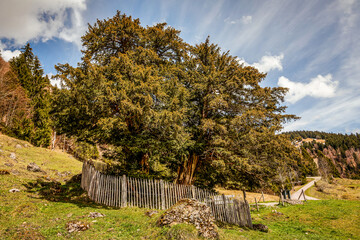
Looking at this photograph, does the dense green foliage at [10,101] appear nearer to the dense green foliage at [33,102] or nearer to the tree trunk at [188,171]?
the dense green foliage at [33,102]

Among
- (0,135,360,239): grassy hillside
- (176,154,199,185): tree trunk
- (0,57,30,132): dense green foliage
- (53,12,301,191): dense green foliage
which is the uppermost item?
(0,57,30,132): dense green foliage

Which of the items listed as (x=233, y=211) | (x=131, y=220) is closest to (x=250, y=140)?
(x=233, y=211)

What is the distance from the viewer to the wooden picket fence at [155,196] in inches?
418

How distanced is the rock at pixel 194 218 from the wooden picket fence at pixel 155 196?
16.0ft

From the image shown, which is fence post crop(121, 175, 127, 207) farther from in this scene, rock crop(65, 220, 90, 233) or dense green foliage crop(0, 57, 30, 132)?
dense green foliage crop(0, 57, 30, 132)

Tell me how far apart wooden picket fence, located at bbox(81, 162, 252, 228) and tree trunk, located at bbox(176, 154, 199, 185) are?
2.85m

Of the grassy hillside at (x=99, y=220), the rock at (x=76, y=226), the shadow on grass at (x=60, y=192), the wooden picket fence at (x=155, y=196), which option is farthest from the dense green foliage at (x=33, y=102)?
the rock at (x=76, y=226)

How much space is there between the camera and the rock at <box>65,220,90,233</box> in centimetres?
588

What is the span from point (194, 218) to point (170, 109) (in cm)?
657

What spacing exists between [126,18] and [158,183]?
42.8ft

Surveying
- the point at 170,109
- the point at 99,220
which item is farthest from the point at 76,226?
the point at 170,109

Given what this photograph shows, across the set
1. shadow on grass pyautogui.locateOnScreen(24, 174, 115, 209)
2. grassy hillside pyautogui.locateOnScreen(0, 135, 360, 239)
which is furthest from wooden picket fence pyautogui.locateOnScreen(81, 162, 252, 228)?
shadow on grass pyautogui.locateOnScreen(24, 174, 115, 209)

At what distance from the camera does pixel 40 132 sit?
29.8 metres

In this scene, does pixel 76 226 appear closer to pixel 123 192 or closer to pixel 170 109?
pixel 123 192
